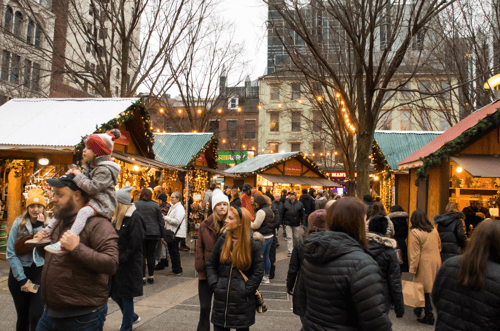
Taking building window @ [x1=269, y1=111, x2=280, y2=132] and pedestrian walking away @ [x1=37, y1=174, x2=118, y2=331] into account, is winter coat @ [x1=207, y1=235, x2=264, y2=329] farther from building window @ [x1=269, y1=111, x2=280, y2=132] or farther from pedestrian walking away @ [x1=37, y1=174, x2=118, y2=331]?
building window @ [x1=269, y1=111, x2=280, y2=132]

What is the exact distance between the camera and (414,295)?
6.03 meters

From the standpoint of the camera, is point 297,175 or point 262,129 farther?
point 262,129

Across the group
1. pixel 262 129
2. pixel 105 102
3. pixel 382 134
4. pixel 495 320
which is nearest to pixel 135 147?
pixel 105 102

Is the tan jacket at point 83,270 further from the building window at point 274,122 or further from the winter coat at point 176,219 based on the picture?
the building window at point 274,122

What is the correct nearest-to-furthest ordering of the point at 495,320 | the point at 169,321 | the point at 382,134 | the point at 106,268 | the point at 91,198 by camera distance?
the point at 495,320 < the point at 106,268 < the point at 91,198 < the point at 169,321 < the point at 382,134

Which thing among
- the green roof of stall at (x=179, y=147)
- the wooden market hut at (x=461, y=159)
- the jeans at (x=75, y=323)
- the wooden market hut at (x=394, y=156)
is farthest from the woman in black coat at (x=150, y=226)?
the wooden market hut at (x=394, y=156)

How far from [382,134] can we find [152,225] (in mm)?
10875

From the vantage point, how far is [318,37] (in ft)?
47.5

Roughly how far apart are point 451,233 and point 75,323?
597 cm

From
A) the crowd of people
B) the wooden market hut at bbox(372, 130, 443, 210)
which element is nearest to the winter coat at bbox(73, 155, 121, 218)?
the crowd of people

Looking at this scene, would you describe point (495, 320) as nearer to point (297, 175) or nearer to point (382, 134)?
point (382, 134)

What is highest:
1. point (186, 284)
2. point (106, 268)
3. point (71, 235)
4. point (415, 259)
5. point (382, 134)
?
point (382, 134)

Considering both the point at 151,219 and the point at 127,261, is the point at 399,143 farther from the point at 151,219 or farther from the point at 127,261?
the point at 127,261

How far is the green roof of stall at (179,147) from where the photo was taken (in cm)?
1602
